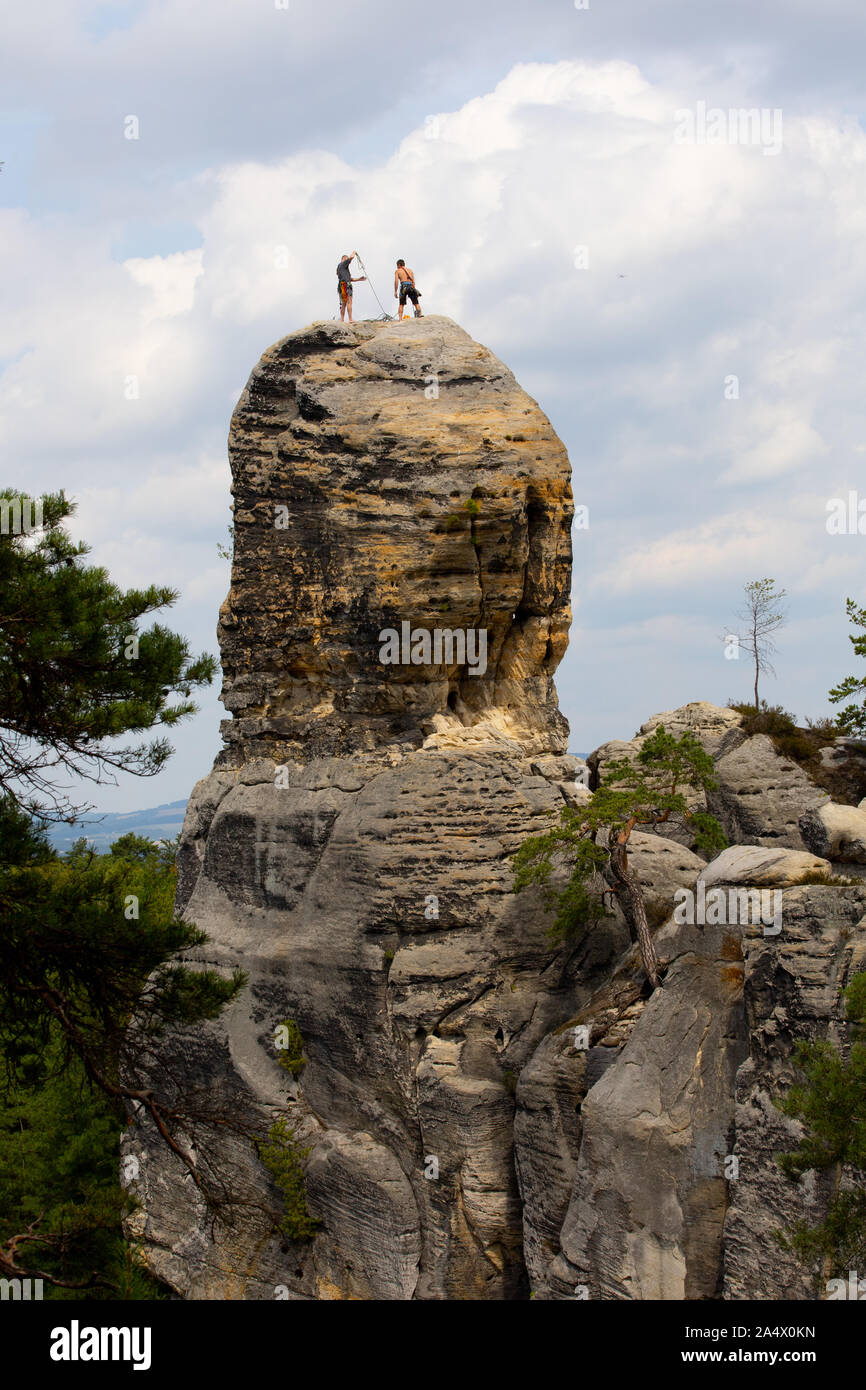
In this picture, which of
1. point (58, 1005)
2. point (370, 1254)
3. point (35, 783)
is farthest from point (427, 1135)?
point (35, 783)

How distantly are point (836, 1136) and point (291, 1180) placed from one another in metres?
9.90

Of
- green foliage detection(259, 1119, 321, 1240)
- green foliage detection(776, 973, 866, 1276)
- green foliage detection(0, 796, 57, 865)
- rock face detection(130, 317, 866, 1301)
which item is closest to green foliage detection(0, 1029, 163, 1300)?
rock face detection(130, 317, 866, 1301)

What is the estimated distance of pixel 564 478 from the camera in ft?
75.0

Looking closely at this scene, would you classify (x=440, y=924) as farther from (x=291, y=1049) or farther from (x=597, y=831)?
(x=291, y=1049)

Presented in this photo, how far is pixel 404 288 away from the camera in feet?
79.9

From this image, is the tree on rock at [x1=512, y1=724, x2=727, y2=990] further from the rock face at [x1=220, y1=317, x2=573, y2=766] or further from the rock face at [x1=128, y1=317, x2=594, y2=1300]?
the rock face at [x1=220, y1=317, x2=573, y2=766]

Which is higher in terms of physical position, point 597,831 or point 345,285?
point 345,285

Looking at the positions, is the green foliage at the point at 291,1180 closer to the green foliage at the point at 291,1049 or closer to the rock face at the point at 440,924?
the rock face at the point at 440,924

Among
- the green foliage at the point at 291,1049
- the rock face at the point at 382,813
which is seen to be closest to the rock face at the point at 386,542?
the rock face at the point at 382,813

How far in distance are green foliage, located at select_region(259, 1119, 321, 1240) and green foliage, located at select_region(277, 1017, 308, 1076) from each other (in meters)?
0.99

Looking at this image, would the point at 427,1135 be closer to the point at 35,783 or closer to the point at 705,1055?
the point at 705,1055

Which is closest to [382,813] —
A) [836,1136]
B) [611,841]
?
[611,841]

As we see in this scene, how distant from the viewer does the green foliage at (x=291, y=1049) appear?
20.9 meters

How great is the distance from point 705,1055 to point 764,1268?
2493mm
